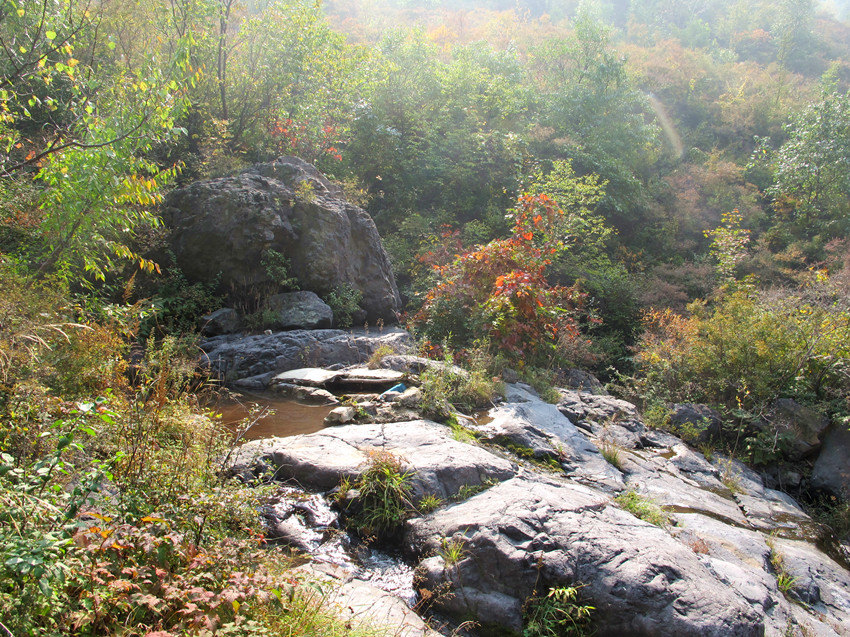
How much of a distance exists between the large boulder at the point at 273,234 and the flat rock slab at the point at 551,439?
5536 mm

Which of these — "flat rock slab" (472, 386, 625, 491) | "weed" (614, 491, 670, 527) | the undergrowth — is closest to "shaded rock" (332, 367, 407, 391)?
"flat rock slab" (472, 386, 625, 491)

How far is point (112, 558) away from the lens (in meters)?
2.40

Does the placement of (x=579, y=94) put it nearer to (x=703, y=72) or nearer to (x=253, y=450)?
(x=703, y=72)

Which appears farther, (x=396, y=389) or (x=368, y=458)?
(x=396, y=389)

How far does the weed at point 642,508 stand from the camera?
4.70 m

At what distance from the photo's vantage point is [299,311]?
9961mm

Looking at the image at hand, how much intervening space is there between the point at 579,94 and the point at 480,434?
17.6 meters

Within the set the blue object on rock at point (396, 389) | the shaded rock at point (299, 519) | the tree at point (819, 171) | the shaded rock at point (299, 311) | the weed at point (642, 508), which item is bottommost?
the shaded rock at point (299, 311)

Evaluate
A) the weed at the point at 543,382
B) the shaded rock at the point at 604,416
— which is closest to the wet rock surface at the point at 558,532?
the shaded rock at the point at 604,416

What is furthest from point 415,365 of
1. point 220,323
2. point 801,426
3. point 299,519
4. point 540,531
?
point 801,426

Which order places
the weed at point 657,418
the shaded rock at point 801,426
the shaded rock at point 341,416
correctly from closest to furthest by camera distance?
the shaded rock at point 341,416, the shaded rock at point 801,426, the weed at point 657,418

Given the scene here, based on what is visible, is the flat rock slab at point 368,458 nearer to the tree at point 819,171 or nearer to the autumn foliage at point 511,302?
the autumn foliage at point 511,302

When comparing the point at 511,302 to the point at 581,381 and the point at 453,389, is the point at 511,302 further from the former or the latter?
the point at 581,381

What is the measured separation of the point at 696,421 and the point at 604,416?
180cm
